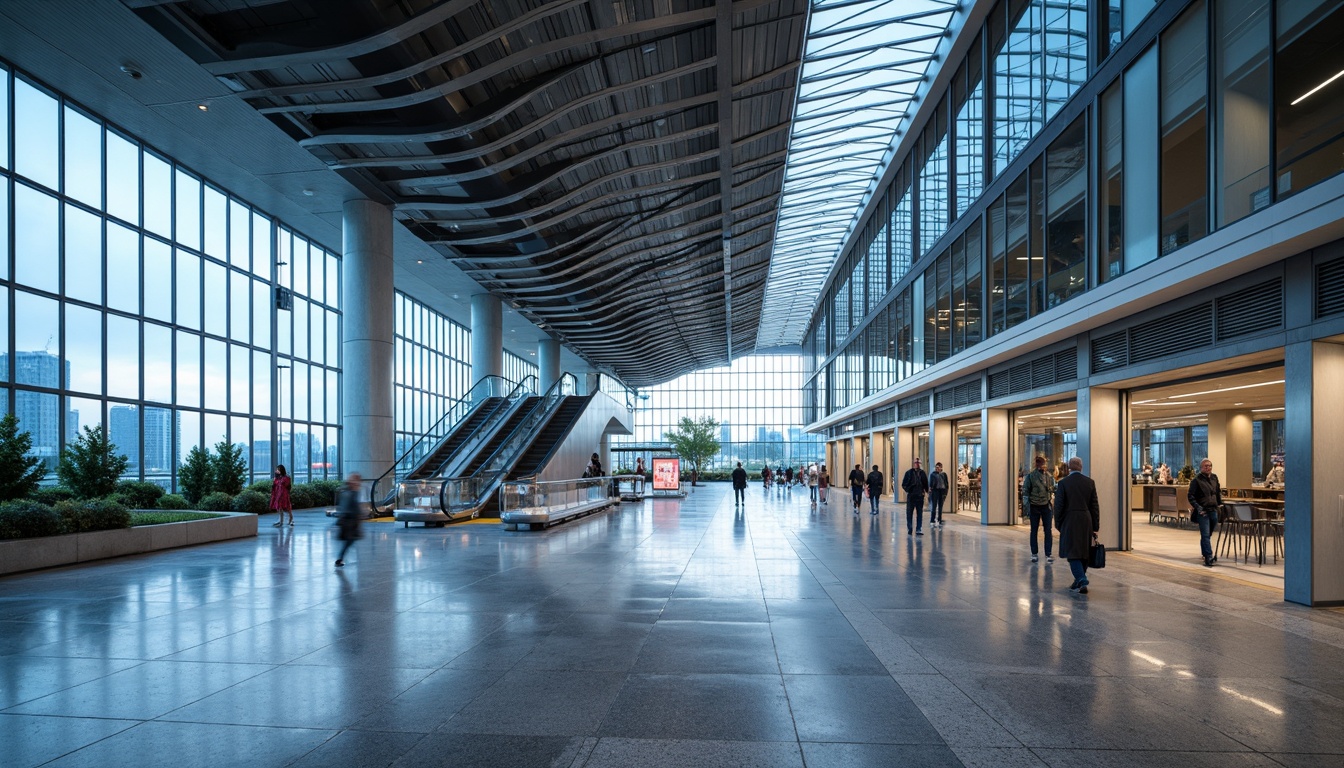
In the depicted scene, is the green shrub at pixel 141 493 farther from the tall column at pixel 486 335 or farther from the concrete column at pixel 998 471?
the concrete column at pixel 998 471

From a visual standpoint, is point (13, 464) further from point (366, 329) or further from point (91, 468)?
point (366, 329)

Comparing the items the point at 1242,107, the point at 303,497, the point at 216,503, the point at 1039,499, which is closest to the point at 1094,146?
the point at 1242,107

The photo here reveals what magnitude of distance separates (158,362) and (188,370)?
1.19 m

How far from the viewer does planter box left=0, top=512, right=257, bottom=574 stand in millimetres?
10609

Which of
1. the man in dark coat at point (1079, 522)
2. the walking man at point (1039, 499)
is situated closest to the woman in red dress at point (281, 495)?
the walking man at point (1039, 499)

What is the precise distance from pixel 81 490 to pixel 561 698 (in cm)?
1396

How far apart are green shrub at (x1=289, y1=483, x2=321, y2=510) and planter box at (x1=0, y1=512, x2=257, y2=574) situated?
24.0 feet

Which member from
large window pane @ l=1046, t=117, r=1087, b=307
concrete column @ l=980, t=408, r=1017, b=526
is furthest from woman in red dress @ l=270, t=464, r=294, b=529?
large window pane @ l=1046, t=117, r=1087, b=307

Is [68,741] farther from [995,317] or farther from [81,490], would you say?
[995,317]

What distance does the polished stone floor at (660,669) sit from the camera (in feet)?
14.1

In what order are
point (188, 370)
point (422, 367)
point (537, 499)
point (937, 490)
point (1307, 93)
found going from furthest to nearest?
point (422, 367) < point (188, 370) < point (937, 490) < point (537, 499) < point (1307, 93)

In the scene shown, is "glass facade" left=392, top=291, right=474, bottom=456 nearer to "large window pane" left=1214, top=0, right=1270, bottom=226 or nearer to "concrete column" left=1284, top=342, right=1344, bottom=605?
"large window pane" left=1214, top=0, right=1270, bottom=226

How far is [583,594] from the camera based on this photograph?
911 cm

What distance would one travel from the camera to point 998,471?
18.6 m
